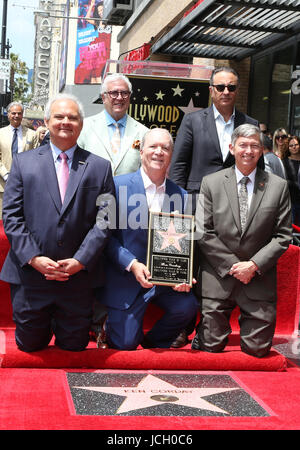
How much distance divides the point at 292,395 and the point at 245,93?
10.9 metres

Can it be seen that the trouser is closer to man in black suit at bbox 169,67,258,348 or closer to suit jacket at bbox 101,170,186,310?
suit jacket at bbox 101,170,186,310

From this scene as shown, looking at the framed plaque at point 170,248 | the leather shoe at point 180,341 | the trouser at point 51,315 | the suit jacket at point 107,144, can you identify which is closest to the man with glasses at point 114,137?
the suit jacket at point 107,144

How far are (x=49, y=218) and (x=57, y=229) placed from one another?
100 mm

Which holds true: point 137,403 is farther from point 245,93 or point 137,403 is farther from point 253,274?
point 245,93

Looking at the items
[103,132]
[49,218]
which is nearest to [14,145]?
[103,132]

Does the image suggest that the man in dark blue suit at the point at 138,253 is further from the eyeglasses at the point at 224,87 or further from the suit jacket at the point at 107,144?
the eyeglasses at the point at 224,87

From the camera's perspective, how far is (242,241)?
5.02 metres

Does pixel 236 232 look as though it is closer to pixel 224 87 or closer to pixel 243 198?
pixel 243 198

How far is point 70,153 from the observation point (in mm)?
4797

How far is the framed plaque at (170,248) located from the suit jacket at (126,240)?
0.55 ft

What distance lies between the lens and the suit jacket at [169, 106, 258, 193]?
555 cm

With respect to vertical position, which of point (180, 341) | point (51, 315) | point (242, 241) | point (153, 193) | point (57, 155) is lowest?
point (180, 341)

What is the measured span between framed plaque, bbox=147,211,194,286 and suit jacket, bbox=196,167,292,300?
0.68 feet
